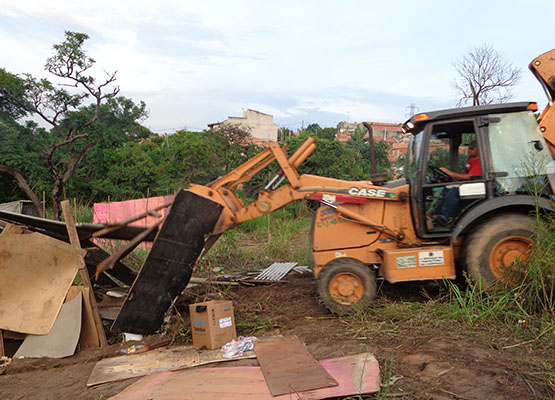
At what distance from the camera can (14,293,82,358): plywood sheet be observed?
4664 millimetres

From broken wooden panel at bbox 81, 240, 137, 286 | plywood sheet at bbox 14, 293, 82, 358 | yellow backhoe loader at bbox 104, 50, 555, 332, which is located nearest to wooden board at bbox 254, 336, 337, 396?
yellow backhoe loader at bbox 104, 50, 555, 332

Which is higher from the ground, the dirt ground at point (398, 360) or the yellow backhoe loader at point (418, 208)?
the yellow backhoe loader at point (418, 208)

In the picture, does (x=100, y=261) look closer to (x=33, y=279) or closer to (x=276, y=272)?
(x=33, y=279)

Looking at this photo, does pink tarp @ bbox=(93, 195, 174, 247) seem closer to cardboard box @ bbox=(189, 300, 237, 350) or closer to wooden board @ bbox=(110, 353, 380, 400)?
cardboard box @ bbox=(189, 300, 237, 350)

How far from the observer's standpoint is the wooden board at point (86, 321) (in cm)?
488

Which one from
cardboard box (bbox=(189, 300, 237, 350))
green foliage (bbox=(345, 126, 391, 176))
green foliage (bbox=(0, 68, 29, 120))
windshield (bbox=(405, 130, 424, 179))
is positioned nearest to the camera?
cardboard box (bbox=(189, 300, 237, 350))

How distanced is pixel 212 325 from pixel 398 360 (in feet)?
6.16

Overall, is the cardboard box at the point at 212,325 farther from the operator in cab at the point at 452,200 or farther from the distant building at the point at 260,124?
the distant building at the point at 260,124

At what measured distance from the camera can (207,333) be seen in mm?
4484

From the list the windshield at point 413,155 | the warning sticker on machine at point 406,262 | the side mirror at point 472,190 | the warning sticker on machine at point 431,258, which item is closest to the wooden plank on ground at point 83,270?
the warning sticker on machine at point 406,262

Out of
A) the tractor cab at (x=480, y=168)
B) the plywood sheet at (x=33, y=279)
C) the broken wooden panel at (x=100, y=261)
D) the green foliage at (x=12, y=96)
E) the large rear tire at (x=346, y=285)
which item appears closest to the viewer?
the plywood sheet at (x=33, y=279)

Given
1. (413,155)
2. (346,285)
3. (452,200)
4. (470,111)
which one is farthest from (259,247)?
(470,111)

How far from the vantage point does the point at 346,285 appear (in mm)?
5027

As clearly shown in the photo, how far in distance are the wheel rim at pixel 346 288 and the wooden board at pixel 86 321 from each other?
9.00 feet
